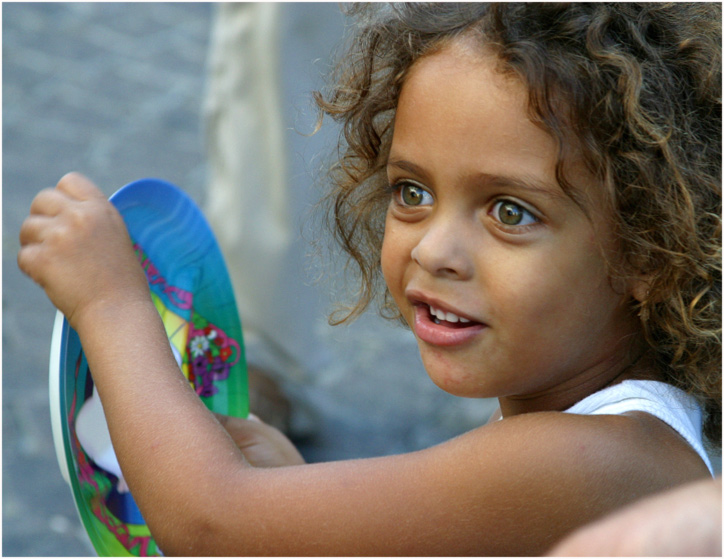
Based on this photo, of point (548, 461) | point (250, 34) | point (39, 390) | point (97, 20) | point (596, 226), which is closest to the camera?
point (548, 461)

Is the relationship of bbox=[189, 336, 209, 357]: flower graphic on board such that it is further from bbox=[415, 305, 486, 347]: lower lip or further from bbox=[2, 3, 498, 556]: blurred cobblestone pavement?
bbox=[2, 3, 498, 556]: blurred cobblestone pavement

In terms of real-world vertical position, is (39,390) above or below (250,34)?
below

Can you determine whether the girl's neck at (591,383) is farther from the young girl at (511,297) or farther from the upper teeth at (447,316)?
the upper teeth at (447,316)

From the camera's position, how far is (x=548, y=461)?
3.87 ft

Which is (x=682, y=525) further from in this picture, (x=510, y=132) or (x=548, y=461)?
(x=510, y=132)

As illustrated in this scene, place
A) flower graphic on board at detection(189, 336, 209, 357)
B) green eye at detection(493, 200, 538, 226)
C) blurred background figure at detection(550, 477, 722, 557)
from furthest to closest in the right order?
flower graphic on board at detection(189, 336, 209, 357) < green eye at detection(493, 200, 538, 226) < blurred background figure at detection(550, 477, 722, 557)

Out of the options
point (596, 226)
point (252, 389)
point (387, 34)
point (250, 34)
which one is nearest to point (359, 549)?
point (596, 226)

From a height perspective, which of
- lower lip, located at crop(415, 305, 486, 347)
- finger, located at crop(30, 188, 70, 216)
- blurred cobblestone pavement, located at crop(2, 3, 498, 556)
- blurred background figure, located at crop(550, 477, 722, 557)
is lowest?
blurred cobblestone pavement, located at crop(2, 3, 498, 556)

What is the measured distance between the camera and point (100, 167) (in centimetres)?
479

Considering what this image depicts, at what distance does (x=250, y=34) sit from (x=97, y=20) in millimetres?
3405

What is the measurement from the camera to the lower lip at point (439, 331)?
133cm

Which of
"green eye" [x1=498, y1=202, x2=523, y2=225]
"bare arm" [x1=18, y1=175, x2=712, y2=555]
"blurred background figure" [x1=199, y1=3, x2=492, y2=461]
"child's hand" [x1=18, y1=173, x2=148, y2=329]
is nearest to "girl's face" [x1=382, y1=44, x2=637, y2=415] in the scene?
"green eye" [x1=498, y1=202, x2=523, y2=225]

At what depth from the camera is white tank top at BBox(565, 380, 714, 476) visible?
131 centimetres

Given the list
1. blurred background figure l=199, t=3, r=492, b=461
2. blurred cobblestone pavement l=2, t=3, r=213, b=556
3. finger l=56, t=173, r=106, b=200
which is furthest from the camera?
blurred background figure l=199, t=3, r=492, b=461
